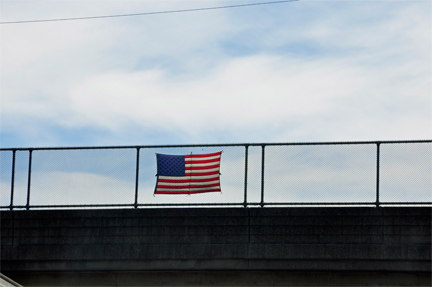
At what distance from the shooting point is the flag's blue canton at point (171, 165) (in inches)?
596

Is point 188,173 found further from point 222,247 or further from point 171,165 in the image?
point 222,247

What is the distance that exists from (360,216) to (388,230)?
61cm

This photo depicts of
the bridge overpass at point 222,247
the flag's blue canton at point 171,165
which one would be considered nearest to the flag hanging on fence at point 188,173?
the flag's blue canton at point 171,165

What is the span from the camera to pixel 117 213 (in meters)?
14.5

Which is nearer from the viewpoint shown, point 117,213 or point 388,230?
point 388,230

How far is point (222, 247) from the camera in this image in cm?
1385

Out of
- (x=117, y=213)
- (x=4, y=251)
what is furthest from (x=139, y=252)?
(x=4, y=251)

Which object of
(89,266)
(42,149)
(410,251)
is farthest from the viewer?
(42,149)

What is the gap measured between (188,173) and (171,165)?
1.47 ft

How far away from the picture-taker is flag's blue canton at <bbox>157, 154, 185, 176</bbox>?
15133 mm

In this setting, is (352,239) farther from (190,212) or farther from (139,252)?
(139,252)

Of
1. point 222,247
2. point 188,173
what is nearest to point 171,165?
point 188,173

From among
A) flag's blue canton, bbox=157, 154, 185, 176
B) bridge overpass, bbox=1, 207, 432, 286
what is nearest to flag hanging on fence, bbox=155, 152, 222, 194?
flag's blue canton, bbox=157, 154, 185, 176

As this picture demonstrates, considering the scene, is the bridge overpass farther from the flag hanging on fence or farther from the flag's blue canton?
the flag's blue canton
